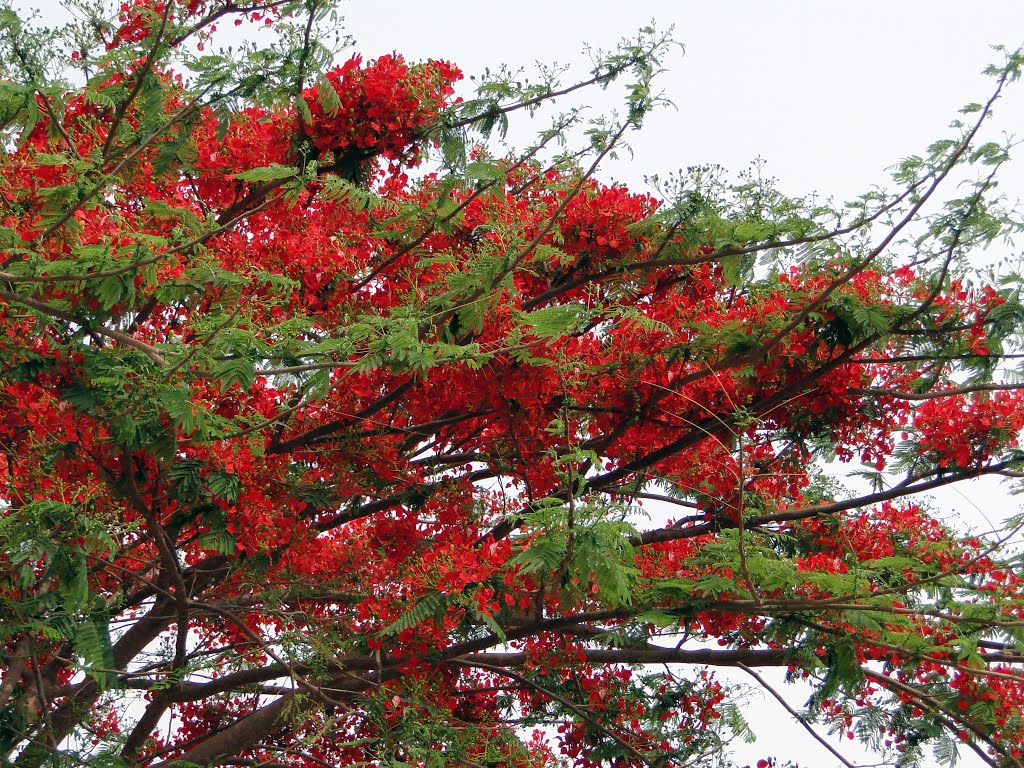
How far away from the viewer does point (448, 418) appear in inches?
252

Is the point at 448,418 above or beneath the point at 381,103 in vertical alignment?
beneath

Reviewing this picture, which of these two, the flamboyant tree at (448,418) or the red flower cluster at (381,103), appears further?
the red flower cluster at (381,103)

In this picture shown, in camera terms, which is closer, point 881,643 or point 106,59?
point 881,643

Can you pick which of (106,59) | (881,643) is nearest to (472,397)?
(881,643)

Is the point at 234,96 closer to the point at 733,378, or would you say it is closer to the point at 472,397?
the point at 472,397

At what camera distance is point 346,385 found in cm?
602

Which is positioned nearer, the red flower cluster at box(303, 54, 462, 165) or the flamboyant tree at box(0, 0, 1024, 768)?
the flamboyant tree at box(0, 0, 1024, 768)

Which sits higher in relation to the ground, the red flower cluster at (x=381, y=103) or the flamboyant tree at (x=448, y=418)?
the red flower cluster at (x=381, y=103)

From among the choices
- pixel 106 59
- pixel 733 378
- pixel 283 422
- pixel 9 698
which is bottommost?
pixel 9 698

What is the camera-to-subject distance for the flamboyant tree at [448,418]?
4793 millimetres

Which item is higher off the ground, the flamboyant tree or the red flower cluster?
the red flower cluster

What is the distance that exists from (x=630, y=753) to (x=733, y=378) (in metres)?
2.41

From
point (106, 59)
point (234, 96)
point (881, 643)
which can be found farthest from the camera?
point (106, 59)

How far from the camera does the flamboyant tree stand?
15.7 feet
